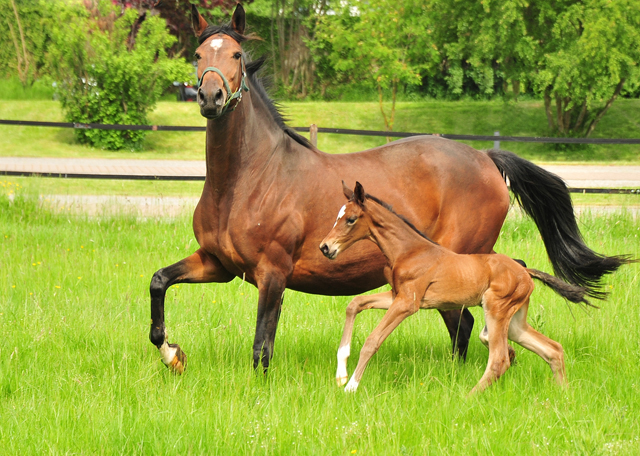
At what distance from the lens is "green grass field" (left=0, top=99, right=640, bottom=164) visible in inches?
803

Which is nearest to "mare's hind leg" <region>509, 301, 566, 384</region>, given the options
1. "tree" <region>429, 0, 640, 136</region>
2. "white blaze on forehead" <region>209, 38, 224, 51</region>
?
"white blaze on forehead" <region>209, 38, 224, 51</region>

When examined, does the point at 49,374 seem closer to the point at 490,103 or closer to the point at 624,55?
the point at 624,55

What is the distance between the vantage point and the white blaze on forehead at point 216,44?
413 cm

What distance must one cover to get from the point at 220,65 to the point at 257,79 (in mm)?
694

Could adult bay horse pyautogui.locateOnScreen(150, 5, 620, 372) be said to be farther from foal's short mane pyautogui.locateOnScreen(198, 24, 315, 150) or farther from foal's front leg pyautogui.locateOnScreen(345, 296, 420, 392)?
foal's front leg pyautogui.locateOnScreen(345, 296, 420, 392)

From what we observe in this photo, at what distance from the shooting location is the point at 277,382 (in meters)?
4.20

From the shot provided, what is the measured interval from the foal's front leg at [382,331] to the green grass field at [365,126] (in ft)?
54.1

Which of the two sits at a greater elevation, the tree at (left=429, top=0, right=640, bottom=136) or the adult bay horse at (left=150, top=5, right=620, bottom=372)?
the tree at (left=429, top=0, right=640, bottom=136)

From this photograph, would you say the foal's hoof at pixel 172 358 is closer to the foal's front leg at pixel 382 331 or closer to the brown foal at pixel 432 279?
the brown foal at pixel 432 279

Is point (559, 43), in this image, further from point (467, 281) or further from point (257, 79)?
point (467, 281)

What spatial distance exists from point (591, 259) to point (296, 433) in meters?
2.98

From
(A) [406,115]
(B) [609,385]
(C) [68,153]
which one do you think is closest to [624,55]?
(A) [406,115]

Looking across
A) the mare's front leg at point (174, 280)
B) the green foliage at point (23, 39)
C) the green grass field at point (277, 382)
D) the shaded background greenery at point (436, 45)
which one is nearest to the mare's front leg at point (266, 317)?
the green grass field at point (277, 382)

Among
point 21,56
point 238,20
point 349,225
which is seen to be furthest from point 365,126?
point 349,225
